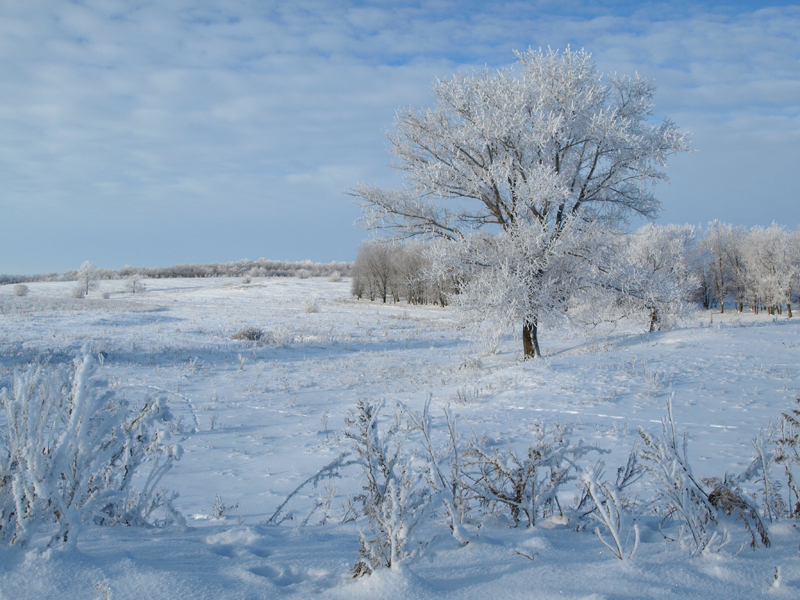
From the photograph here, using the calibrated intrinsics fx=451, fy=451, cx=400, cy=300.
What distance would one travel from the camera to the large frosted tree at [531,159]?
10578mm

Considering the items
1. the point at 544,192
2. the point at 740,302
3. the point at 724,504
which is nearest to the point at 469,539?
the point at 724,504

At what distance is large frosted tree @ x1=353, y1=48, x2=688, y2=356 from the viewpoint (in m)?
10.6

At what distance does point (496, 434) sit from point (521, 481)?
3.22m

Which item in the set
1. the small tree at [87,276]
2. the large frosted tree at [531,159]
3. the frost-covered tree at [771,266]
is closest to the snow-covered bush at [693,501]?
the large frosted tree at [531,159]

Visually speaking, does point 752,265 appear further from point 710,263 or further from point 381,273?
point 381,273

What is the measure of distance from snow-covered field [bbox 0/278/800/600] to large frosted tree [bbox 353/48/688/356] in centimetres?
330

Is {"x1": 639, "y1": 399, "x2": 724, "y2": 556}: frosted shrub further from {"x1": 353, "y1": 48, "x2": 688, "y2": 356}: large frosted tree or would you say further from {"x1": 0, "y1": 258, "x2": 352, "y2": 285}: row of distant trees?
{"x1": 0, "y1": 258, "x2": 352, "y2": 285}: row of distant trees

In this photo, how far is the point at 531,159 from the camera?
11469 millimetres

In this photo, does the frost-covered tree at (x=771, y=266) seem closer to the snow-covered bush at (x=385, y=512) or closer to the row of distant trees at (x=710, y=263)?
the row of distant trees at (x=710, y=263)

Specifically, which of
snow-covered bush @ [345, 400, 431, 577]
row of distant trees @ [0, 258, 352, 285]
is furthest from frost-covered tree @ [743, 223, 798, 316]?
row of distant trees @ [0, 258, 352, 285]

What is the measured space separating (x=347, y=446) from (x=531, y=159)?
8.92 m

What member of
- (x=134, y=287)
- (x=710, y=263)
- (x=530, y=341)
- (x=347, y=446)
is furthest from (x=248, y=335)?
(x=710, y=263)

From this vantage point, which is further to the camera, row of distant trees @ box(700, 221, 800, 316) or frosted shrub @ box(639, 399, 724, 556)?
row of distant trees @ box(700, 221, 800, 316)

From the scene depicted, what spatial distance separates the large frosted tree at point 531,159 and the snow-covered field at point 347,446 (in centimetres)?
330
